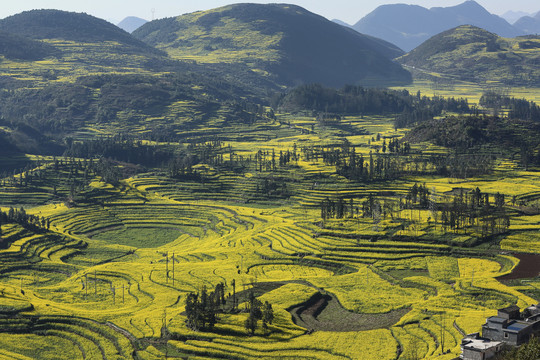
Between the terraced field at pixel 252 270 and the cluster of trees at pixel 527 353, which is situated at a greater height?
the cluster of trees at pixel 527 353

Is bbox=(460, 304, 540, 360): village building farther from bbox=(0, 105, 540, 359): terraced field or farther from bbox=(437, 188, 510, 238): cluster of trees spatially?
bbox=(437, 188, 510, 238): cluster of trees

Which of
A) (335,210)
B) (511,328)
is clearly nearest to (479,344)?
(511,328)

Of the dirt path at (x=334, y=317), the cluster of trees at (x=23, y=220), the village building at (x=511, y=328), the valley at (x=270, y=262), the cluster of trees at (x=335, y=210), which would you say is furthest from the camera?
the cluster of trees at (x=335, y=210)

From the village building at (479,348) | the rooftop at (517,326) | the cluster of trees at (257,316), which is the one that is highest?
the rooftop at (517,326)

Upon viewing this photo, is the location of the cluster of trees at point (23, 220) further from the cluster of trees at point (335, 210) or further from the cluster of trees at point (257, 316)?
the cluster of trees at point (257, 316)

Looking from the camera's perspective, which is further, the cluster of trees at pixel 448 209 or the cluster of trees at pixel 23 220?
the cluster of trees at pixel 23 220

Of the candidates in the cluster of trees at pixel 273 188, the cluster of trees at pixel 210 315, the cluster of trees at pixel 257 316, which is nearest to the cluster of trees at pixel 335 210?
the cluster of trees at pixel 273 188

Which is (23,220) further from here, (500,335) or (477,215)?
(500,335)

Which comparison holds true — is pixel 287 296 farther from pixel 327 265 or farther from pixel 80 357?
pixel 80 357

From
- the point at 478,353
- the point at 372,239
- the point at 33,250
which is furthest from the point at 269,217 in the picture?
the point at 478,353

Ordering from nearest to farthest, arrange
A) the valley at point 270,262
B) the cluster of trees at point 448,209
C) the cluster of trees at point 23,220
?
the valley at point 270,262, the cluster of trees at point 448,209, the cluster of trees at point 23,220
